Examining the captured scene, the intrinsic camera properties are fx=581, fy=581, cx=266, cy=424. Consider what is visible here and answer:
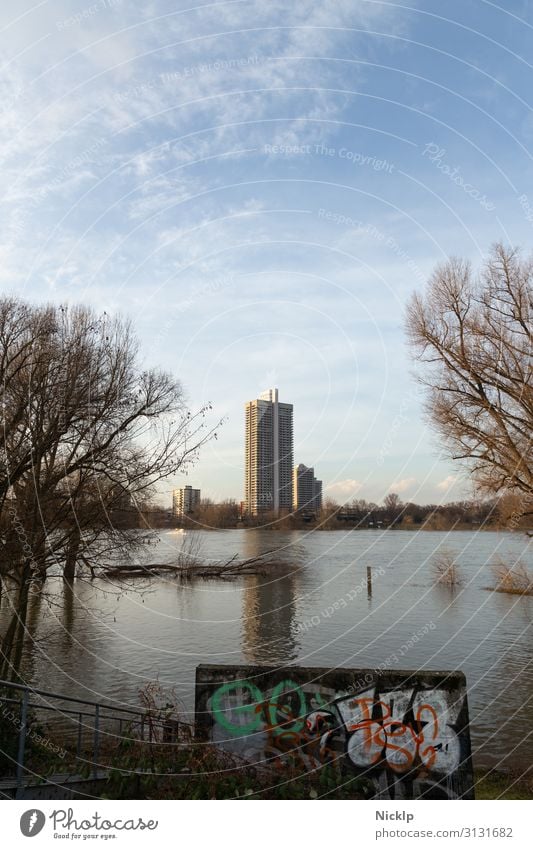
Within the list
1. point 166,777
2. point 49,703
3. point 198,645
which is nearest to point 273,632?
point 198,645

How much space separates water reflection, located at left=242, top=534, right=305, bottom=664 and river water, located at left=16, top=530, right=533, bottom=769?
8 centimetres

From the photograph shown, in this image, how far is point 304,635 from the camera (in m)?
23.5

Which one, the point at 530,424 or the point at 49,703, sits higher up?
the point at 530,424

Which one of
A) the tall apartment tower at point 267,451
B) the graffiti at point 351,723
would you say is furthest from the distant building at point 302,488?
the graffiti at point 351,723

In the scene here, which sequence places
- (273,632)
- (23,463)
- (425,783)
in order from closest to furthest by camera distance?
(425,783)
(23,463)
(273,632)

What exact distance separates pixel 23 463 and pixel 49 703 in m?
7.52

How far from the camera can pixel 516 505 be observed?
16984 millimetres

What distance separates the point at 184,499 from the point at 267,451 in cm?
333

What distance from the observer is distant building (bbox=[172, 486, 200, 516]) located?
50.0 feet

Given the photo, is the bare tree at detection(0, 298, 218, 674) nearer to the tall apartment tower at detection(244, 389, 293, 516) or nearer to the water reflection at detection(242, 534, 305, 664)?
the tall apartment tower at detection(244, 389, 293, 516)

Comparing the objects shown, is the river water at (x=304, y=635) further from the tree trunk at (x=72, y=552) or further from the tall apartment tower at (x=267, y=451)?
the tall apartment tower at (x=267, y=451)

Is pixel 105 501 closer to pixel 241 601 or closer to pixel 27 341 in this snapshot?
pixel 27 341

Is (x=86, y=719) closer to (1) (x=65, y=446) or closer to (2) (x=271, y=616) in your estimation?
(1) (x=65, y=446)

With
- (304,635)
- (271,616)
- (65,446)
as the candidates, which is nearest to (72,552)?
(65,446)
